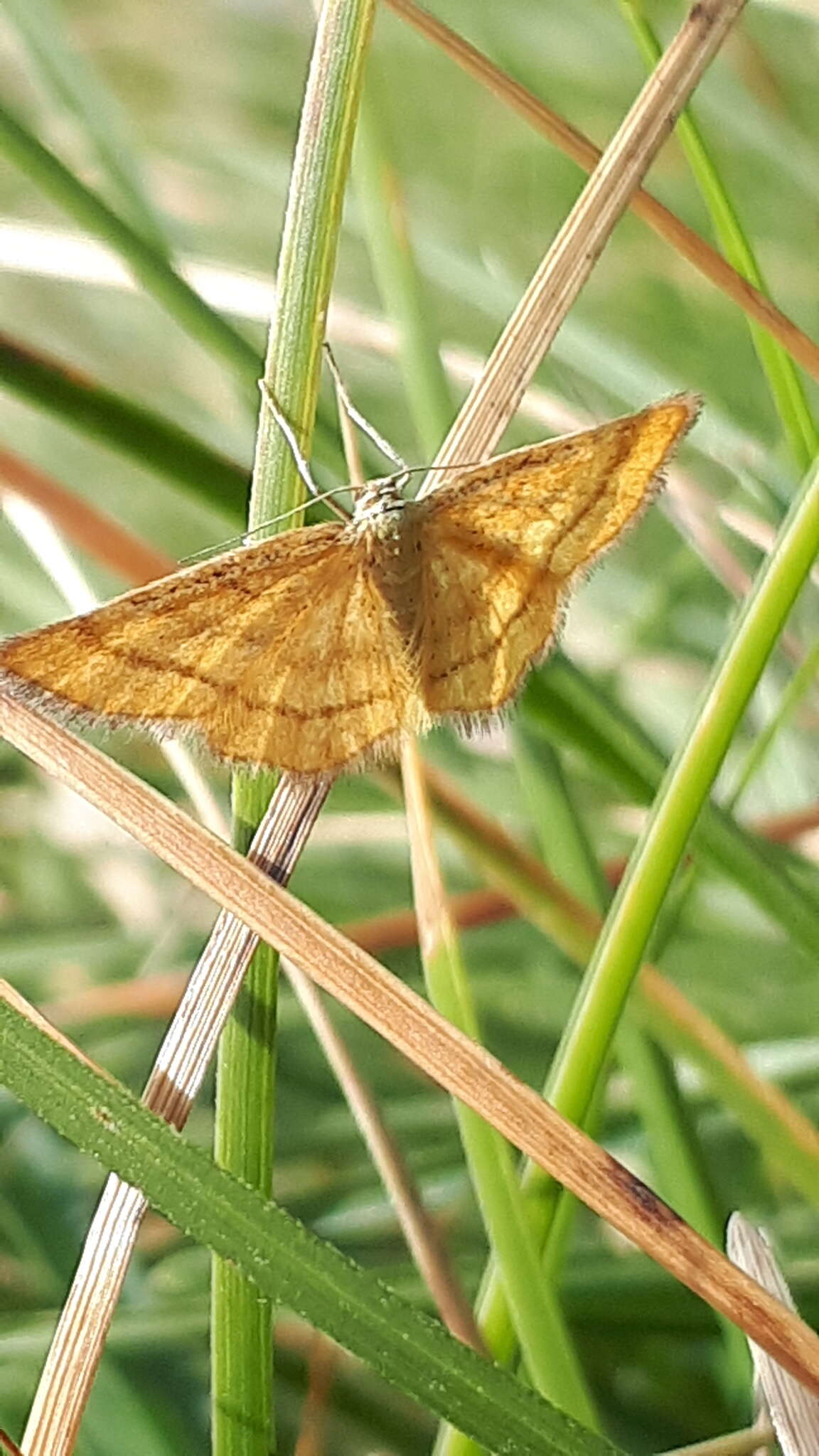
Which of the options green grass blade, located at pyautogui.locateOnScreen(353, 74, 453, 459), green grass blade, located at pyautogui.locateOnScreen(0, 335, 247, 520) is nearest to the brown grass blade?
green grass blade, located at pyautogui.locateOnScreen(0, 335, 247, 520)

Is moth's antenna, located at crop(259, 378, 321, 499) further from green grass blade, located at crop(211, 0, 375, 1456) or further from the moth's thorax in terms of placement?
the moth's thorax

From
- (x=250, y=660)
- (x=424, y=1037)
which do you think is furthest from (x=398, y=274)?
(x=424, y=1037)

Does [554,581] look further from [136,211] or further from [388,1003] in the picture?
[136,211]

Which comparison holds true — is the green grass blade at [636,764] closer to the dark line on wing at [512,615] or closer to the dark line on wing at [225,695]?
the dark line on wing at [512,615]

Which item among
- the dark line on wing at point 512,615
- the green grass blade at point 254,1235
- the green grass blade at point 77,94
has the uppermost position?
the green grass blade at point 77,94

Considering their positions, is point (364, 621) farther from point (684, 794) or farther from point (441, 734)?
point (441, 734)

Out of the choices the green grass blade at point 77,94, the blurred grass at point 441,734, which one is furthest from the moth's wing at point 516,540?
the green grass blade at point 77,94
